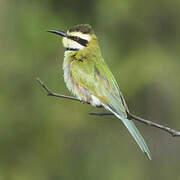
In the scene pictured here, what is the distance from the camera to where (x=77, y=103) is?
5254mm

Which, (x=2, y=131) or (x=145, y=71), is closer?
(x=2, y=131)

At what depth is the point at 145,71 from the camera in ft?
17.9

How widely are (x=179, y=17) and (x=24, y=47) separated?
1801mm

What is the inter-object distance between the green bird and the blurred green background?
1.66 metres

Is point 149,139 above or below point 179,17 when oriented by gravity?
below

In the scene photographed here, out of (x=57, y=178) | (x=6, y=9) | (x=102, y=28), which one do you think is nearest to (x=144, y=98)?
(x=102, y=28)

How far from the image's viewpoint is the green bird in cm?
323

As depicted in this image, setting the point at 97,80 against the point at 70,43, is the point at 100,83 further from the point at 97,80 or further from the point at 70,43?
the point at 70,43

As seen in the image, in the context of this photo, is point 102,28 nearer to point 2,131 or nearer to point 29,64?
point 29,64

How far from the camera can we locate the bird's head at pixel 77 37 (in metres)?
3.49

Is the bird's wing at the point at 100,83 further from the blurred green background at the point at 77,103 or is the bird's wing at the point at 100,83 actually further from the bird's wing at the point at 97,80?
the blurred green background at the point at 77,103

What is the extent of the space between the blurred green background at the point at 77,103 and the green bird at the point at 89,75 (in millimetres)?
1656

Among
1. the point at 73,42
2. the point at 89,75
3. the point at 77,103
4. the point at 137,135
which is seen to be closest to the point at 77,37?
the point at 73,42

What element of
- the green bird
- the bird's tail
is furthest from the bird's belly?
the bird's tail
